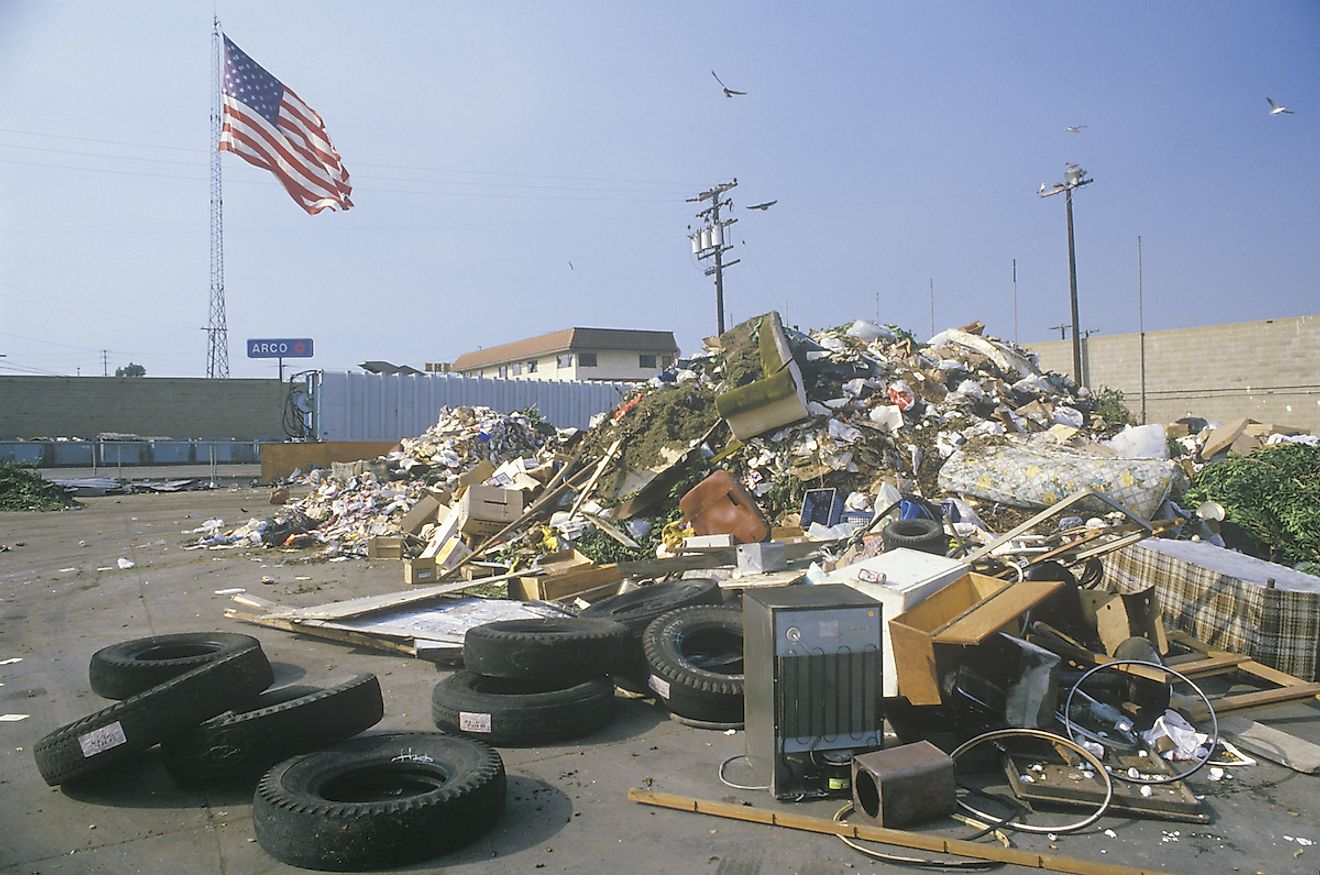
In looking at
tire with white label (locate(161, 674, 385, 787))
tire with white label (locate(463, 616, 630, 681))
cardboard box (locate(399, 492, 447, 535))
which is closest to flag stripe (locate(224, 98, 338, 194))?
cardboard box (locate(399, 492, 447, 535))

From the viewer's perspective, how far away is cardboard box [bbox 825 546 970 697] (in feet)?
15.9

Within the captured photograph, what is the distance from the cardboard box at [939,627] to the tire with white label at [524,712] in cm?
175

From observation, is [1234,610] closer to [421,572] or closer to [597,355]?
[421,572]

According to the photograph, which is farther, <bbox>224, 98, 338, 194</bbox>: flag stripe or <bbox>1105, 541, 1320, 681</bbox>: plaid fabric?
<bbox>224, 98, 338, 194</bbox>: flag stripe

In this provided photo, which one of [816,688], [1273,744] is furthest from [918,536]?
[816,688]

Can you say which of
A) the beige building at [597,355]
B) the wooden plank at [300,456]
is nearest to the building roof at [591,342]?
the beige building at [597,355]

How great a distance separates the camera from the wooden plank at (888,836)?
3309 millimetres

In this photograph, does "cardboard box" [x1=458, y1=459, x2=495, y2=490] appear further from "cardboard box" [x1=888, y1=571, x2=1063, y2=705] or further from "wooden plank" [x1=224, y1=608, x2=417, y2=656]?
"cardboard box" [x1=888, y1=571, x2=1063, y2=705]

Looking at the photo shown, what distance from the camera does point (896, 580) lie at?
5148 mm

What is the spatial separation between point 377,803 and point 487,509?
7839mm

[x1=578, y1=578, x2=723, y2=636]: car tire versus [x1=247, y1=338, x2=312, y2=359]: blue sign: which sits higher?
[x1=247, y1=338, x2=312, y2=359]: blue sign

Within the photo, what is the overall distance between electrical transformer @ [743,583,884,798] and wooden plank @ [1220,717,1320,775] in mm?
2152

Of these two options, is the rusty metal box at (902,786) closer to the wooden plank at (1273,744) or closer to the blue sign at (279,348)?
the wooden plank at (1273,744)

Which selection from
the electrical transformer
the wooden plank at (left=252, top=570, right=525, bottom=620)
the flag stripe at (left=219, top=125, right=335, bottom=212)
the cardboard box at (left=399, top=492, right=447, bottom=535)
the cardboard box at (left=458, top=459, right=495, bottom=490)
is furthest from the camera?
the flag stripe at (left=219, top=125, right=335, bottom=212)
